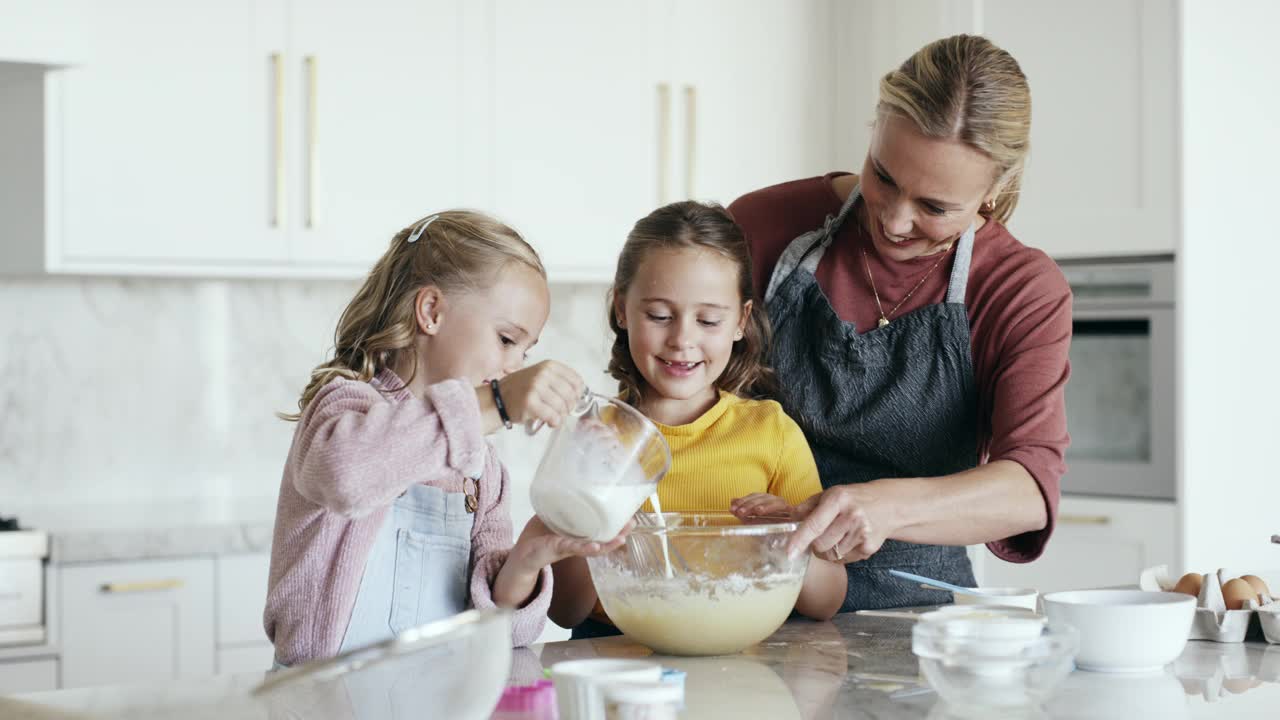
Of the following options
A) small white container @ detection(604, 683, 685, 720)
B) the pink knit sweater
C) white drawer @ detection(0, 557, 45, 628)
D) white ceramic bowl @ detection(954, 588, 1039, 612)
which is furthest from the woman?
white drawer @ detection(0, 557, 45, 628)

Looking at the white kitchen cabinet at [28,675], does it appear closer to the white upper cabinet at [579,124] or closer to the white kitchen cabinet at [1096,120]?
the white upper cabinet at [579,124]

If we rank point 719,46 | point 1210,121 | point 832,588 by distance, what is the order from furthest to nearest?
point 719,46, point 1210,121, point 832,588

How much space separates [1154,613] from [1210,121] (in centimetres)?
216

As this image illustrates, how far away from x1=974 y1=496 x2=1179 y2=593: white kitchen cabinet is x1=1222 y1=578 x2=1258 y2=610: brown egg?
165 centimetres

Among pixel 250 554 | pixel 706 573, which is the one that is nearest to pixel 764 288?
pixel 706 573

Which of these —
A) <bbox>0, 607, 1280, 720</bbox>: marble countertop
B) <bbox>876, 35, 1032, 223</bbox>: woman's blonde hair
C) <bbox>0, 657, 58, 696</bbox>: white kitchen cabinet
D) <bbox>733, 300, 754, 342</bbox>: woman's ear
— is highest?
<bbox>876, 35, 1032, 223</bbox>: woman's blonde hair

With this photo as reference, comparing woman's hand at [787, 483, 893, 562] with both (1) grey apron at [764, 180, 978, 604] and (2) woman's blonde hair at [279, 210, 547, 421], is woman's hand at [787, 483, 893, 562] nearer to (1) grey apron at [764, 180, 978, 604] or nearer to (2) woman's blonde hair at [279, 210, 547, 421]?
(1) grey apron at [764, 180, 978, 604]

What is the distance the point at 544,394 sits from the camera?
1.29 meters

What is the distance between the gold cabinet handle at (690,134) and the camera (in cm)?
362

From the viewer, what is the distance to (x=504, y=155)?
133 inches

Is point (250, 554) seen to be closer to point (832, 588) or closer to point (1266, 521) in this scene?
point (832, 588)

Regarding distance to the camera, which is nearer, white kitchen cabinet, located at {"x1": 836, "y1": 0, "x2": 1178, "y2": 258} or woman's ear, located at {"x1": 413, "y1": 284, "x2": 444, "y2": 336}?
woman's ear, located at {"x1": 413, "y1": 284, "x2": 444, "y2": 336}

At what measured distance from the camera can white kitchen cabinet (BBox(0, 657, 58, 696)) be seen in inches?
103

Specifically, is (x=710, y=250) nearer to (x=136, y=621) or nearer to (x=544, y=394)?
(x=544, y=394)
